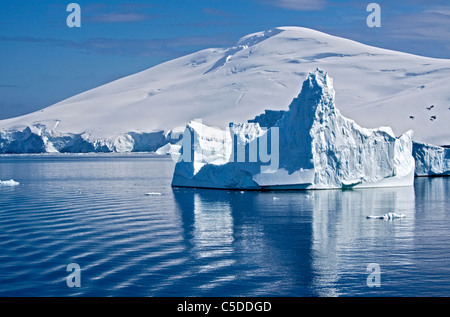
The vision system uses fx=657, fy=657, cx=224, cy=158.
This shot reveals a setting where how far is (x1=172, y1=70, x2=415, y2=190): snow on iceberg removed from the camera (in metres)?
22.6

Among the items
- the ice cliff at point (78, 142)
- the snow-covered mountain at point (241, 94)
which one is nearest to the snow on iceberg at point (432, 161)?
the snow-covered mountain at point (241, 94)

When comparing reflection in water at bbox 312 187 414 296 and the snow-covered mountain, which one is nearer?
reflection in water at bbox 312 187 414 296

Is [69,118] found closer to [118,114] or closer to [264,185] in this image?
[118,114]

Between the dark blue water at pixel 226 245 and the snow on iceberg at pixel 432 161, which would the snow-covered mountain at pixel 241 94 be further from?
the dark blue water at pixel 226 245

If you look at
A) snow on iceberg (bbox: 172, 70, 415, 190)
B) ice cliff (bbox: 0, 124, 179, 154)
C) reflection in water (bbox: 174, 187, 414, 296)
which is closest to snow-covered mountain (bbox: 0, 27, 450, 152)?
ice cliff (bbox: 0, 124, 179, 154)

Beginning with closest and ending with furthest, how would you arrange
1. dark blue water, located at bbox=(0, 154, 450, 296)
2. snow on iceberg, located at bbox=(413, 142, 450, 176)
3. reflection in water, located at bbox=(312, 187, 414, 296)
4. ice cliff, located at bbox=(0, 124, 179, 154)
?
dark blue water, located at bbox=(0, 154, 450, 296)
reflection in water, located at bbox=(312, 187, 414, 296)
snow on iceberg, located at bbox=(413, 142, 450, 176)
ice cliff, located at bbox=(0, 124, 179, 154)

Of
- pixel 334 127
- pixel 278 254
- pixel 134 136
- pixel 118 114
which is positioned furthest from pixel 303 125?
pixel 118 114

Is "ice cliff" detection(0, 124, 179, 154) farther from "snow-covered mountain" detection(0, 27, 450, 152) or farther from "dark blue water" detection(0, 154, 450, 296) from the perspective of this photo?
"dark blue water" detection(0, 154, 450, 296)

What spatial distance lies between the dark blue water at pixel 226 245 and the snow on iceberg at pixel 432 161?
11.0m

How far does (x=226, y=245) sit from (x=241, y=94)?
72246 millimetres

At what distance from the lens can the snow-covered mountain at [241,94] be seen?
66375mm

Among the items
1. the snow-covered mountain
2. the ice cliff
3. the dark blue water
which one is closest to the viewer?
the dark blue water

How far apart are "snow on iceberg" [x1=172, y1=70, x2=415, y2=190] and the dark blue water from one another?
1.26 m

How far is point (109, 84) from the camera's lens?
114688 mm
